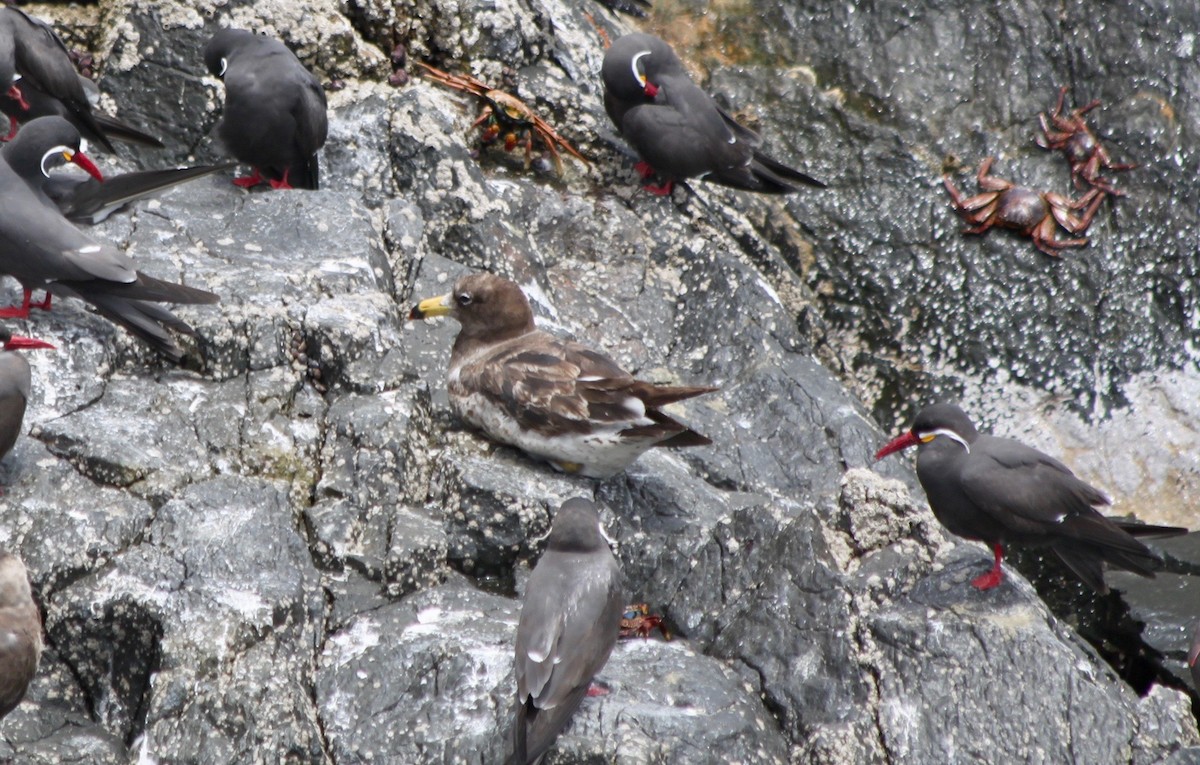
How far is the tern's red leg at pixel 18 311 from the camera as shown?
610 cm

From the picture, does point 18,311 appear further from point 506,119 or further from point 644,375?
point 506,119

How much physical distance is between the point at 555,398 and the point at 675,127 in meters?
3.14

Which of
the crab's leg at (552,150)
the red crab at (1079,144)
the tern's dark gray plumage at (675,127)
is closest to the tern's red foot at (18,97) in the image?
the crab's leg at (552,150)

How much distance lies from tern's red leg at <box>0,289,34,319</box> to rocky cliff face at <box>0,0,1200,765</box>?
18cm

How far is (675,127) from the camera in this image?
336 inches

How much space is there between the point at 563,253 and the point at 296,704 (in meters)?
4.31

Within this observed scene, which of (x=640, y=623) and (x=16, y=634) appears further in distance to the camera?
(x=640, y=623)

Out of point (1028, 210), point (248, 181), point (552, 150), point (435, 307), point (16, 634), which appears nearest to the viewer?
point (16, 634)

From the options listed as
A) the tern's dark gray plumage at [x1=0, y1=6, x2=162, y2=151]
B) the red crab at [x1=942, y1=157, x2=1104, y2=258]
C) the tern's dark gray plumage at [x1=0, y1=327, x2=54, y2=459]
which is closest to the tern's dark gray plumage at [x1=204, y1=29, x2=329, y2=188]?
the tern's dark gray plumage at [x1=0, y1=6, x2=162, y2=151]

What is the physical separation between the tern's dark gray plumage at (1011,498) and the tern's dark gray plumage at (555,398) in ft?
3.94

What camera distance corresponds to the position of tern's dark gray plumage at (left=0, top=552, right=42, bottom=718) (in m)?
4.40

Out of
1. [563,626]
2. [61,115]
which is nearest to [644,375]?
[563,626]

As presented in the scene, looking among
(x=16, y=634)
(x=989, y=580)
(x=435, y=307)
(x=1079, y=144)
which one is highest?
(x=1079, y=144)

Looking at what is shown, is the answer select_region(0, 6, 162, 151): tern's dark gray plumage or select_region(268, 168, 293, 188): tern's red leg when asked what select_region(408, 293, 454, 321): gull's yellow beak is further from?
select_region(0, 6, 162, 151): tern's dark gray plumage
